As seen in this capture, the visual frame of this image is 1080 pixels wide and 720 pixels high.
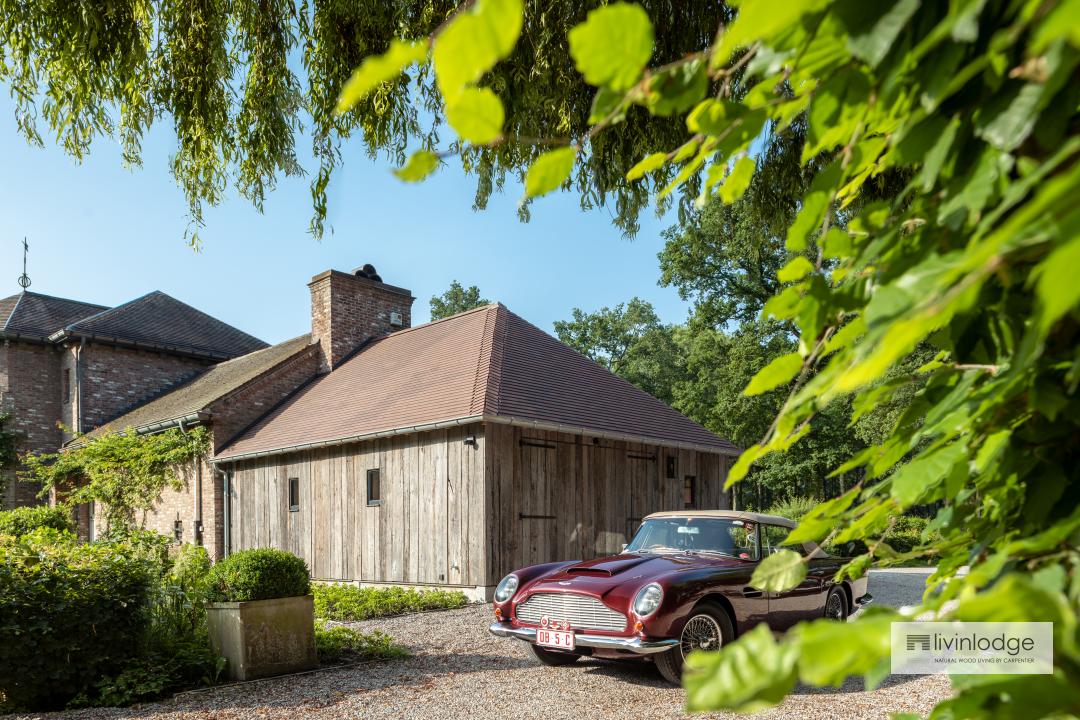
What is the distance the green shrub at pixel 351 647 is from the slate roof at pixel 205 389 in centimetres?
1200

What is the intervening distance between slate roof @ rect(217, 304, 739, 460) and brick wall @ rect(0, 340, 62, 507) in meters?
10.5

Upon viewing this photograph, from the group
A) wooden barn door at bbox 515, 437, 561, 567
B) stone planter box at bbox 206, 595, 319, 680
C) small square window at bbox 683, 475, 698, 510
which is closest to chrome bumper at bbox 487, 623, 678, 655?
stone planter box at bbox 206, 595, 319, 680

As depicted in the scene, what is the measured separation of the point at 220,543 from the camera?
19062 mm

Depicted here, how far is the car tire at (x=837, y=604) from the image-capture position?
335 inches

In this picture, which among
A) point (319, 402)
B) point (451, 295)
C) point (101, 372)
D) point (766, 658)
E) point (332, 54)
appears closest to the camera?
point (766, 658)

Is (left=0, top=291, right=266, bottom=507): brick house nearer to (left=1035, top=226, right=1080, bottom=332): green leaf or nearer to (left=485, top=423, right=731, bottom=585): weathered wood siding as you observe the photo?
(left=485, top=423, right=731, bottom=585): weathered wood siding

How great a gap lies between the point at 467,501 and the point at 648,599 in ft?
25.4

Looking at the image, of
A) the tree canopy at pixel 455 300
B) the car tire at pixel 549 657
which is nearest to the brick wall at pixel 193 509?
the car tire at pixel 549 657

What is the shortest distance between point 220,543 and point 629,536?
10471mm

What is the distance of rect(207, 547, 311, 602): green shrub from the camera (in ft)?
24.9

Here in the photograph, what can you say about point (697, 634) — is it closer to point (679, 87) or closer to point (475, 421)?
point (679, 87)

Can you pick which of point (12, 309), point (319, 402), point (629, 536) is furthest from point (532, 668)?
point (12, 309)

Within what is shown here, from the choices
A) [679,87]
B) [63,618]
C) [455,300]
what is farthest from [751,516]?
[455,300]

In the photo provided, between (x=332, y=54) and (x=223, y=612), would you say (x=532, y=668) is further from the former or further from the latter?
(x=332, y=54)
